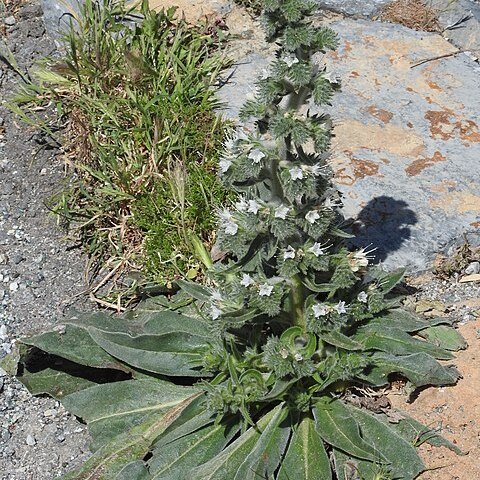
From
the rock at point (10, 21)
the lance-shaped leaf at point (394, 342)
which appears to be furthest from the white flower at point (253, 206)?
the rock at point (10, 21)

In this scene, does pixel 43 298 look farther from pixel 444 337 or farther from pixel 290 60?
pixel 290 60

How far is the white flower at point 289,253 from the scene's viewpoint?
4016 millimetres

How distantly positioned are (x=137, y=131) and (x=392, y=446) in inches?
120

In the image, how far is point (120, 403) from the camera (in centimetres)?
473

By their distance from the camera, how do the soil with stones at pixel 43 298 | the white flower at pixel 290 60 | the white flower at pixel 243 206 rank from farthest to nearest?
the soil with stones at pixel 43 298, the white flower at pixel 243 206, the white flower at pixel 290 60

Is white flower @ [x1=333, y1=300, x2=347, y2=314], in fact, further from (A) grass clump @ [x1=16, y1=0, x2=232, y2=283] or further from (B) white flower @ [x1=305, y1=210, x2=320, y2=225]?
(A) grass clump @ [x1=16, y1=0, x2=232, y2=283]

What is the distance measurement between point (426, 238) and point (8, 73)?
399 cm

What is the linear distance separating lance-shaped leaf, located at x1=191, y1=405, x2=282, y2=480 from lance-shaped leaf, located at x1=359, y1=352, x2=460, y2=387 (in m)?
0.53

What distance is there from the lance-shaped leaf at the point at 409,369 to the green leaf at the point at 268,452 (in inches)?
19.0

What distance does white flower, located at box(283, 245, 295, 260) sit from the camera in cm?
402

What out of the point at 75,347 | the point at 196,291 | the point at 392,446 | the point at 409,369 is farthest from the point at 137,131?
the point at 392,446

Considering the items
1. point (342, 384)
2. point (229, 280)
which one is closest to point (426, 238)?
point (342, 384)

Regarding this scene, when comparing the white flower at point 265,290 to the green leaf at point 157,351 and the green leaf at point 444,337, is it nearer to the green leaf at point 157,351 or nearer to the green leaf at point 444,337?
the green leaf at point 157,351

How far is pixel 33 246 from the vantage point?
6172mm
